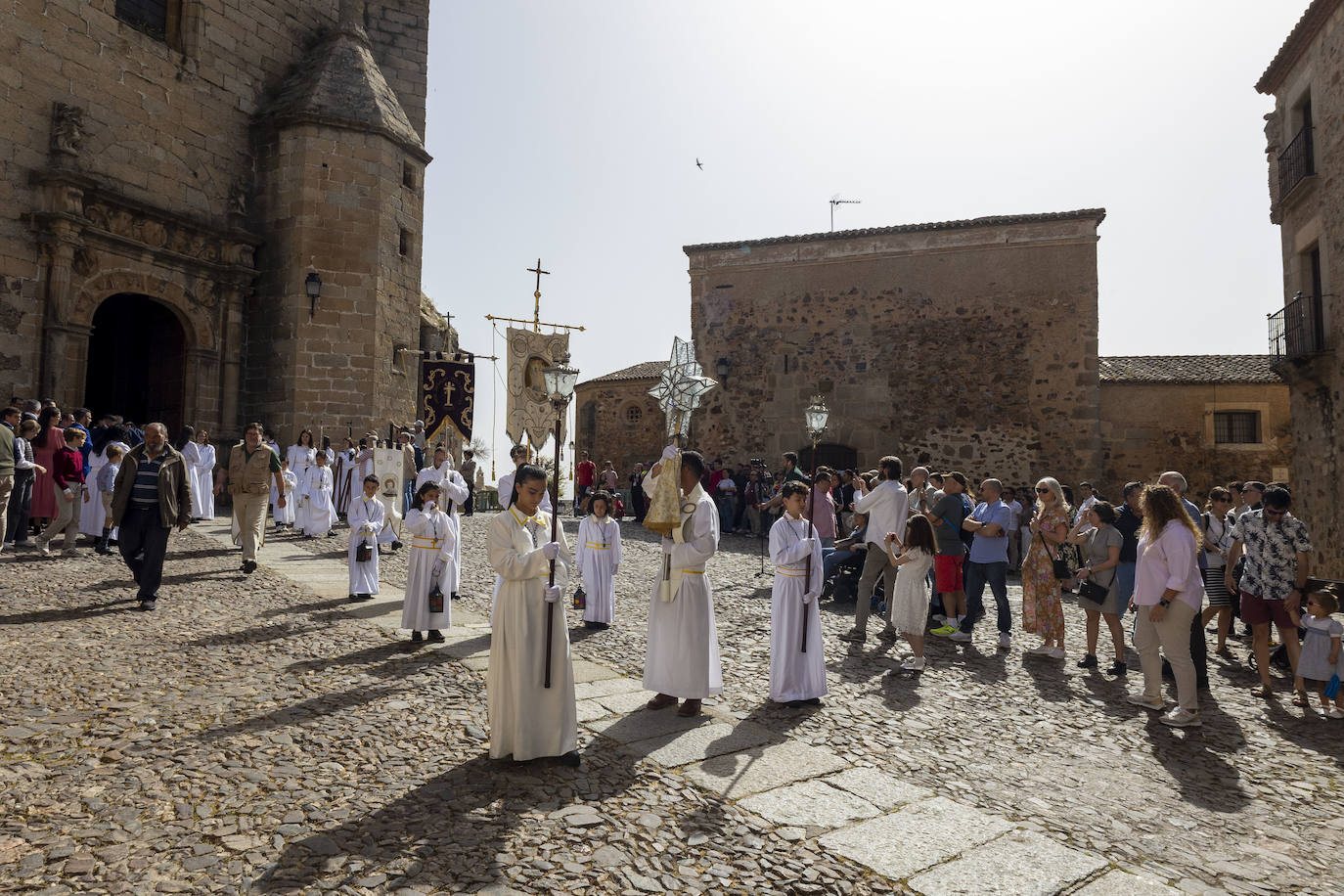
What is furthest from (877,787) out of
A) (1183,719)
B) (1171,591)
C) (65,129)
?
(65,129)

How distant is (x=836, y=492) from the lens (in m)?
14.6

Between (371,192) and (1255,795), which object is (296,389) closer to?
(371,192)

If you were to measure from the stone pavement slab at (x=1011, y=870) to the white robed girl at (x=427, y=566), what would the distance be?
4.81 metres

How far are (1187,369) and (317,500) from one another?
2038 centimetres

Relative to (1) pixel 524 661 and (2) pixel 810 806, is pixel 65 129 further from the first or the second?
(2) pixel 810 806

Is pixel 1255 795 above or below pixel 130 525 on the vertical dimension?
below

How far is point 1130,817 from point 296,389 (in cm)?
1558

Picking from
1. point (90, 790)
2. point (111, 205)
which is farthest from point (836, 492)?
point (111, 205)

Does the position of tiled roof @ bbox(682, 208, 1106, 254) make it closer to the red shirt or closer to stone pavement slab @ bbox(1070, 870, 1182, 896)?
the red shirt

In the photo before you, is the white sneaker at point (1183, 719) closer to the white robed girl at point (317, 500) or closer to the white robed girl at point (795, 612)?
the white robed girl at point (795, 612)

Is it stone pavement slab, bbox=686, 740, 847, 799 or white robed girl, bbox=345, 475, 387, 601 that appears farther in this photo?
white robed girl, bbox=345, 475, 387, 601

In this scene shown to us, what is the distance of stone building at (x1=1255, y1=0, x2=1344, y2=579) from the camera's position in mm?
13016

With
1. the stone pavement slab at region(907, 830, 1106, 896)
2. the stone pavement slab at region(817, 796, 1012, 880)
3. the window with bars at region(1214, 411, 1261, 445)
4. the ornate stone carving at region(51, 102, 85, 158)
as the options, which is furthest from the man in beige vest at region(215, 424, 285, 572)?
the window with bars at region(1214, 411, 1261, 445)

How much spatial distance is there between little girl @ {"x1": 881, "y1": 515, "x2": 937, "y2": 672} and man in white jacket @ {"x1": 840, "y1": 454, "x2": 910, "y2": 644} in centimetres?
68
